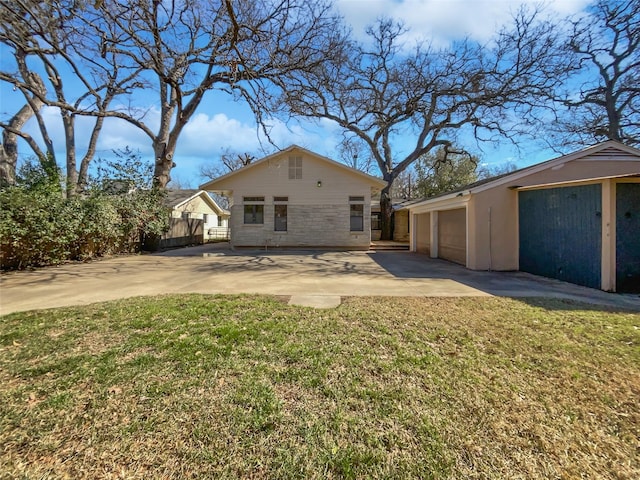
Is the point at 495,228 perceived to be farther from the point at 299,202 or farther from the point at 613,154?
the point at 299,202

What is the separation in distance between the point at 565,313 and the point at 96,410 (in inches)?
238

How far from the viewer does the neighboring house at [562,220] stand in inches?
253

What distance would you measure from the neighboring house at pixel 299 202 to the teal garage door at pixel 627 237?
9783 millimetres

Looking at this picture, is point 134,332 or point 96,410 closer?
point 96,410

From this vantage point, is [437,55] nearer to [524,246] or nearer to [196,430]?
[524,246]

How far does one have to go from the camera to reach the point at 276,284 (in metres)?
6.65

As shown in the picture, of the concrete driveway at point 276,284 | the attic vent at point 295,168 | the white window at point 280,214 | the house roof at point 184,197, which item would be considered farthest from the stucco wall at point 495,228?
the house roof at point 184,197

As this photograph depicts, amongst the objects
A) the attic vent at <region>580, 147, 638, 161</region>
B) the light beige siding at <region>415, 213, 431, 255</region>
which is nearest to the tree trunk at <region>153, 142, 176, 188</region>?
the light beige siding at <region>415, 213, 431, 255</region>

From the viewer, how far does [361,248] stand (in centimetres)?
1561

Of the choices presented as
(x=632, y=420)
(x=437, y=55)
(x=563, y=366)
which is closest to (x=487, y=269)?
(x=563, y=366)

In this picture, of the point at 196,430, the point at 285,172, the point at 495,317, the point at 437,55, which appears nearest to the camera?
the point at 196,430

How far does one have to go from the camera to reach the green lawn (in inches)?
69.8

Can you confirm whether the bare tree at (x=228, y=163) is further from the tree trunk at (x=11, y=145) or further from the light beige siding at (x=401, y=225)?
the light beige siding at (x=401, y=225)

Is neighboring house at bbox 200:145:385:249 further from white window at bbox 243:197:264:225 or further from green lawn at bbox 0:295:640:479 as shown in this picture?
green lawn at bbox 0:295:640:479
